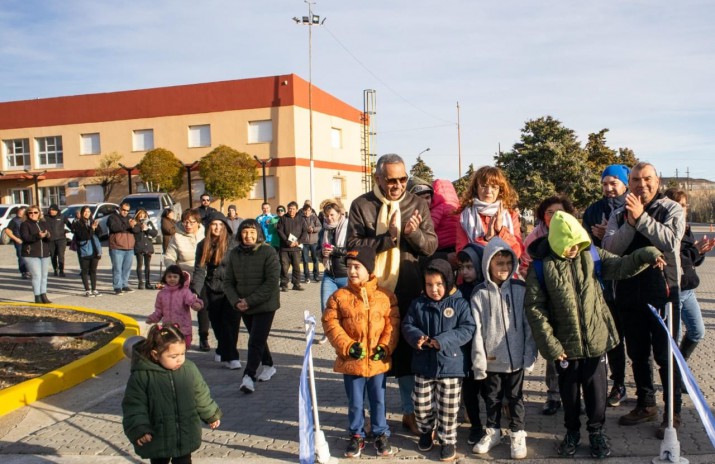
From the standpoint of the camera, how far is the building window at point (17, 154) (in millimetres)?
38188

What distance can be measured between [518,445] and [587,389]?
625 millimetres

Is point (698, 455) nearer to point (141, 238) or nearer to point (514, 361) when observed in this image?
point (514, 361)

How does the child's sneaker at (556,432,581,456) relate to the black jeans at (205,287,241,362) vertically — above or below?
below

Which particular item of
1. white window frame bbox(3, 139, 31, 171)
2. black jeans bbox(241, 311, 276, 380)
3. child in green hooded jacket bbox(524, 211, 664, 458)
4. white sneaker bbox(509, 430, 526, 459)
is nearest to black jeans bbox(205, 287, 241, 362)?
black jeans bbox(241, 311, 276, 380)

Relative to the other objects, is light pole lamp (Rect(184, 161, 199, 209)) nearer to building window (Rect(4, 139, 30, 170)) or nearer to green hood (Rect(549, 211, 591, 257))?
building window (Rect(4, 139, 30, 170))

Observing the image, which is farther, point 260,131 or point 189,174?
point 260,131

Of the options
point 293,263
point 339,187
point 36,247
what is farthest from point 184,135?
point 36,247

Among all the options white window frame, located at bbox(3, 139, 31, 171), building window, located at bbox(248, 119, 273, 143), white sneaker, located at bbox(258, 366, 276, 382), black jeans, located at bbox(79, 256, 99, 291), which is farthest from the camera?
white window frame, located at bbox(3, 139, 31, 171)

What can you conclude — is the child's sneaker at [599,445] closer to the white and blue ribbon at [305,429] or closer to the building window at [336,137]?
the white and blue ribbon at [305,429]

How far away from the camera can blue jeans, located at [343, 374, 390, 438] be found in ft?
15.0

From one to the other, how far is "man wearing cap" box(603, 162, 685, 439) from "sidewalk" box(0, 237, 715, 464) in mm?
271

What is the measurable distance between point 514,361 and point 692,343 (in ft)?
7.24

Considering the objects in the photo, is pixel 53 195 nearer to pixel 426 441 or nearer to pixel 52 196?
pixel 52 196

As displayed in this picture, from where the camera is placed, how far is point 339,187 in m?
38.8
